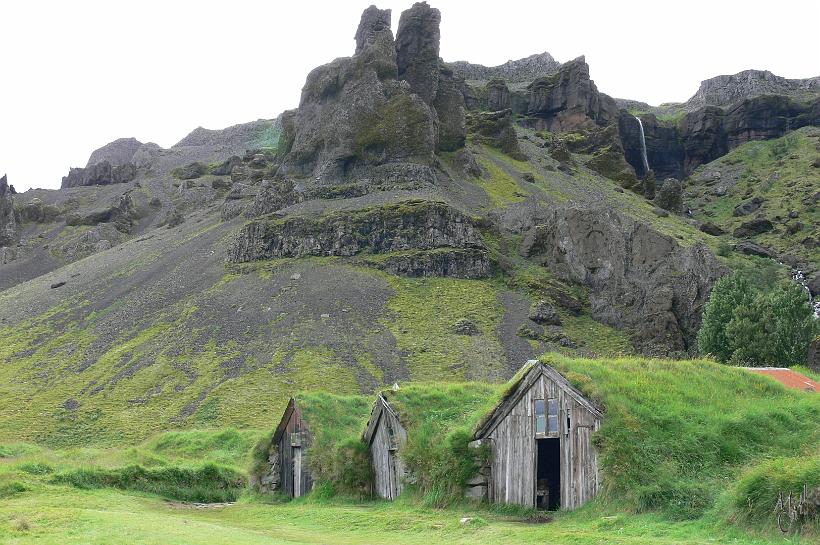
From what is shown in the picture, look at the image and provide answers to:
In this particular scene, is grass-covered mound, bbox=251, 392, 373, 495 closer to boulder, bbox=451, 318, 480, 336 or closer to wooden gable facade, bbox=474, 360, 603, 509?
wooden gable facade, bbox=474, 360, 603, 509

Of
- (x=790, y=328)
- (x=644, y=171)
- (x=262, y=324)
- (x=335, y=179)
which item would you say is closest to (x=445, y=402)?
(x=790, y=328)

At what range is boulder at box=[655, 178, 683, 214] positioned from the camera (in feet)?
494

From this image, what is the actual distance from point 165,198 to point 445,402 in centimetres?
17549

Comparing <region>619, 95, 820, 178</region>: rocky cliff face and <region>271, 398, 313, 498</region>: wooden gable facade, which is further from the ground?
<region>619, 95, 820, 178</region>: rocky cliff face

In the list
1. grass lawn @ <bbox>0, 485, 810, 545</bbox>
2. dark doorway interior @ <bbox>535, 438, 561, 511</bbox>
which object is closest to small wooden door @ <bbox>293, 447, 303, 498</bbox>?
grass lawn @ <bbox>0, 485, 810, 545</bbox>

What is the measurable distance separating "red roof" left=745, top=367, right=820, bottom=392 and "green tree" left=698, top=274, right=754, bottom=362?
102 feet

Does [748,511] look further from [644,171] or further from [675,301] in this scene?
[644,171]

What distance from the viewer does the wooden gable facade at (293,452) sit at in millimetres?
37500

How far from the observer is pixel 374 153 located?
419 feet

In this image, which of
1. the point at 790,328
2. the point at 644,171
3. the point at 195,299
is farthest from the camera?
the point at 644,171

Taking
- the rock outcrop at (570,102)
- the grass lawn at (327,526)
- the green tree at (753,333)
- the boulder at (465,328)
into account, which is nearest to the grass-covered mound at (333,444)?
the grass lawn at (327,526)

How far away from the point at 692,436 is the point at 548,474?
5561 mm

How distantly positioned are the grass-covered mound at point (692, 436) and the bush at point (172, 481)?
19.8 metres

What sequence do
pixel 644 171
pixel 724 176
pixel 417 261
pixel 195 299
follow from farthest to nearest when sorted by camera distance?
1. pixel 644 171
2. pixel 724 176
3. pixel 417 261
4. pixel 195 299
